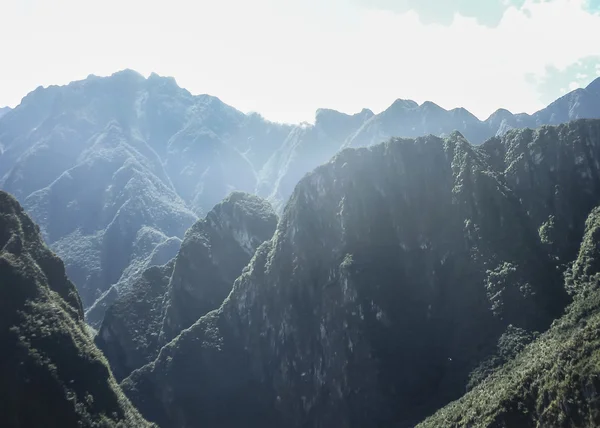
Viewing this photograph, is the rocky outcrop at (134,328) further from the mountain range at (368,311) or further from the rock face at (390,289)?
the rock face at (390,289)

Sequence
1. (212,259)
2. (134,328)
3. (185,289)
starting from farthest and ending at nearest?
(212,259) → (185,289) → (134,328)

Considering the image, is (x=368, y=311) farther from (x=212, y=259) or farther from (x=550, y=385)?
(x=212, y=259)

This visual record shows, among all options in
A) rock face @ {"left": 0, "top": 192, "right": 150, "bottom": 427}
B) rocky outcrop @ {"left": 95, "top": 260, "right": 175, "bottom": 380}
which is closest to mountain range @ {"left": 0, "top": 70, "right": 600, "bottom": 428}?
rock face @ {"left": 0, "top": 192, "right": 150, "bottom": 427}

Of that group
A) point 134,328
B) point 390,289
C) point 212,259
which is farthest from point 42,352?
point 212,259

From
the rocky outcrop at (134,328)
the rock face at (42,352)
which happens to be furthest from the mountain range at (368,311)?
the rocky outcrop at (134,328)

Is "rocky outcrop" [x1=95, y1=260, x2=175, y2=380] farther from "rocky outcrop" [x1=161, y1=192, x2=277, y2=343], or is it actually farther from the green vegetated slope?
the green vegetated slope

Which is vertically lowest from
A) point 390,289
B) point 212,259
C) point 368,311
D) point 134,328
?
point 368,311

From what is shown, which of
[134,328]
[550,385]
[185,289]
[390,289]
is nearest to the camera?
[550,385]
